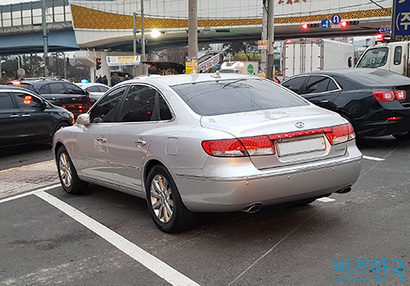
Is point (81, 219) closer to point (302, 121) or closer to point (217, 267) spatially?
point (217, 267)

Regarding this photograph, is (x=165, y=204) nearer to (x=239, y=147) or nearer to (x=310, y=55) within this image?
(x=239, y=147)

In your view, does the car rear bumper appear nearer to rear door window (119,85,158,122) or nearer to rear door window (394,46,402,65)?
rear door window (119,85,158,122)

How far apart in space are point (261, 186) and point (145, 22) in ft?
216

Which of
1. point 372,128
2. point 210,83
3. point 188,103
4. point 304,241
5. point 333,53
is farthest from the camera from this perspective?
point 333,53

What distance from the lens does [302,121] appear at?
4.60 m

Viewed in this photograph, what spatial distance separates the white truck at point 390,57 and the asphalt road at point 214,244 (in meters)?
10.2

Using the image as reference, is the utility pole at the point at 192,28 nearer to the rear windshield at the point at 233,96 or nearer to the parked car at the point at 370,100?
the parked car at the point at 370,100

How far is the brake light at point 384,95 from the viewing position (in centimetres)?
914

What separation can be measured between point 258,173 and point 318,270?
94 centimetres

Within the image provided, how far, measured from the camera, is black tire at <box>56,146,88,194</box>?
22.4 feet

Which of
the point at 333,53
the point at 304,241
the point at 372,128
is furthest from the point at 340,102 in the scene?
the point at 333,53

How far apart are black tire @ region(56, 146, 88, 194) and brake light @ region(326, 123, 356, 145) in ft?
12.0

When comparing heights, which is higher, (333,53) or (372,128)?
(333,53)

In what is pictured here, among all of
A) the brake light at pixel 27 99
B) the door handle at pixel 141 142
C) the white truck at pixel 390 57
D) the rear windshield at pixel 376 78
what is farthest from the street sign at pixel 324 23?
the door handle at pixel 141 142
